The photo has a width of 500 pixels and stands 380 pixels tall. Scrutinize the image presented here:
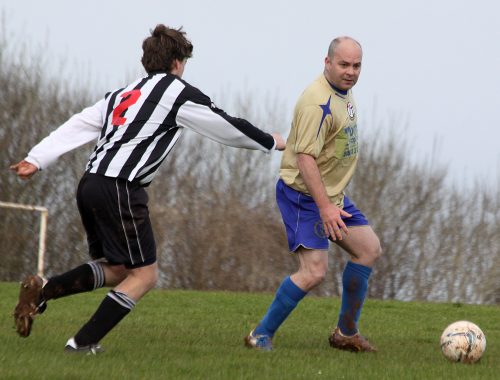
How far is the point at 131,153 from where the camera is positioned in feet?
19.3

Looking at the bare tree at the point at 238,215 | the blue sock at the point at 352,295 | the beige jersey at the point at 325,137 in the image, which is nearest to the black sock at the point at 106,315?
the beige jersey at the point at 325,137

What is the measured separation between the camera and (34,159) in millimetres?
5914

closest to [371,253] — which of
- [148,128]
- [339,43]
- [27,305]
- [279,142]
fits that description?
[279,142]

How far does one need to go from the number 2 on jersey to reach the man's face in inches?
54.9

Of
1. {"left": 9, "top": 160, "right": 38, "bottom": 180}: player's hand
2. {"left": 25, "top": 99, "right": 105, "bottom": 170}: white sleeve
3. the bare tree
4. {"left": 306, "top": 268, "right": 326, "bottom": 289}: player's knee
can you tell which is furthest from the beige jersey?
the bare tree

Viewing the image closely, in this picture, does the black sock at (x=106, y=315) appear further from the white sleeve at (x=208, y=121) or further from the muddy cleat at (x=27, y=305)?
the white sleeve at (x=208, y=121)

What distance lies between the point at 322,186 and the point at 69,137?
1.58 metres

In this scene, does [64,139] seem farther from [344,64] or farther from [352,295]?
[352,295]

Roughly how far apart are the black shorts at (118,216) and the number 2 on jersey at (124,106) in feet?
1.10

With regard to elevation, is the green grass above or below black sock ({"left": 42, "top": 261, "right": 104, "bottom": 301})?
below

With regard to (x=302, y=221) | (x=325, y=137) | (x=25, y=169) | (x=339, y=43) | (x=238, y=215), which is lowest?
(x=238, y=215)

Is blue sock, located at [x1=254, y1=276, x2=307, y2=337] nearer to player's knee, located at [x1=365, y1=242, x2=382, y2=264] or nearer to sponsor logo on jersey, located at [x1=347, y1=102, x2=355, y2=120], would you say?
player's knee, located at [x1=365, y1=242, x2=382, y2=264]

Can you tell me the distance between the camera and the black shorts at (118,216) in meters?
5.82

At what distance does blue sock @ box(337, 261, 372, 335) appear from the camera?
7023 mm
